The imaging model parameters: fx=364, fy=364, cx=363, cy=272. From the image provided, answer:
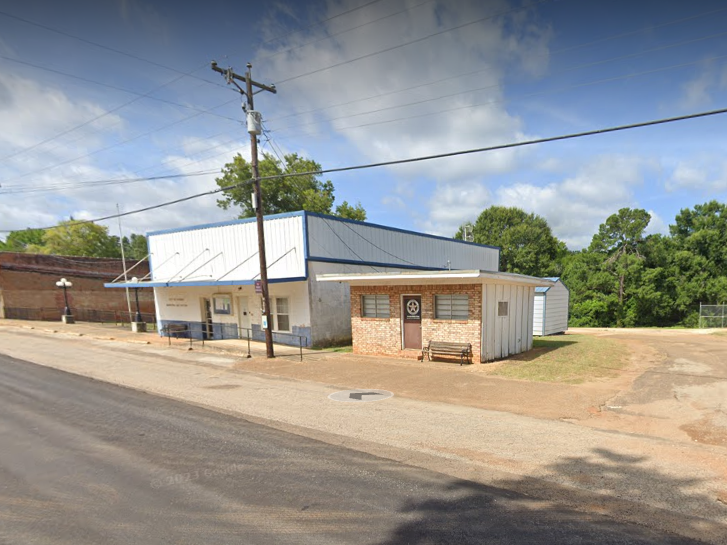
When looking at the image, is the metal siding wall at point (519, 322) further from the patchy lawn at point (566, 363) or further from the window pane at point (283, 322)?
the window pane at point (283, 322)

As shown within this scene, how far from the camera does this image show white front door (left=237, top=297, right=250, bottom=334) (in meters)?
18.7

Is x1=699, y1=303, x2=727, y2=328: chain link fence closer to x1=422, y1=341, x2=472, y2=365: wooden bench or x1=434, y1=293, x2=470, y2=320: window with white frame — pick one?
x1=434, y1=293, x2=470, y2=320: window with white frame

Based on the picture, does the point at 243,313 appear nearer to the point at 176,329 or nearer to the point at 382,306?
the point at 176,329

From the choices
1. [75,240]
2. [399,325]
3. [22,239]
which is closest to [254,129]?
[399,325]

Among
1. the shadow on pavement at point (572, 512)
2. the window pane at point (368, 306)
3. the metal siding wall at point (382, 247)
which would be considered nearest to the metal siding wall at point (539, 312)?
the metal siding wall at point (382, 247)

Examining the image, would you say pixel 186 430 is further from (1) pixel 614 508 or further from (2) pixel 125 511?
(1) pixel 614 508

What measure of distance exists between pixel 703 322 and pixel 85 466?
38511 mm

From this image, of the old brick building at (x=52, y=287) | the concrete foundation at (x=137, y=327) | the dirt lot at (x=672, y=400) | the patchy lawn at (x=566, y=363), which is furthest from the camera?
the old brick building at (x=52, y=287)

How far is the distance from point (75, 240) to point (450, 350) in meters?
58.9

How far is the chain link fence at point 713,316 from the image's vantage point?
91.5ft

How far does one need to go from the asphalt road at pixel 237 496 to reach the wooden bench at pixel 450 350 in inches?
275

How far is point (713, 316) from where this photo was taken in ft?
93.3

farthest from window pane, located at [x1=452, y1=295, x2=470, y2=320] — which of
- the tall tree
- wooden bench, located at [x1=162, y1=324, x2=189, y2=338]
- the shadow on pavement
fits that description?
the tall tree

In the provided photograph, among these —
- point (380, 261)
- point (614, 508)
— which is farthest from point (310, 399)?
point (380, 261)
